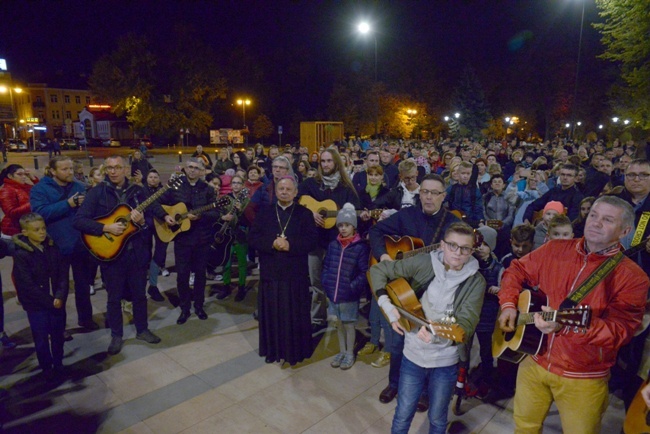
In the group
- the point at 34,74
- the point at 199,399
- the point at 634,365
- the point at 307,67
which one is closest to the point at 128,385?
the point at 199,399

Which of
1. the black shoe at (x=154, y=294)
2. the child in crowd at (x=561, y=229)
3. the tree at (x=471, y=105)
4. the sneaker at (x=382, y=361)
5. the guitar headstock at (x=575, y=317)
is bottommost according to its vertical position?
the sneaker at (x=382, y=361)

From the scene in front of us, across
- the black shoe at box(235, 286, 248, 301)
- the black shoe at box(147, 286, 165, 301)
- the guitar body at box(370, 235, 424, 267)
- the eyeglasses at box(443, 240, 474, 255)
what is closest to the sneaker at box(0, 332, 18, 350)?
the black shoe at box(147, 286, 165, 301)

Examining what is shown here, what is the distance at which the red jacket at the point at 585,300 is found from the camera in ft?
8.24

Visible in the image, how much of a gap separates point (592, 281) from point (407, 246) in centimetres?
168

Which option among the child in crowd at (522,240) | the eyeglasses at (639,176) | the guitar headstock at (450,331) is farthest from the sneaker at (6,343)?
the eyeglasses at (639,176)

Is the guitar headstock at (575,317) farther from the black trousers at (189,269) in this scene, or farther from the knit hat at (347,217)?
the black trousers at (189,269)

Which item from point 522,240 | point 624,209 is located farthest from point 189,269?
point 624,209

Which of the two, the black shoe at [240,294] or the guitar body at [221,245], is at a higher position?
the guitar body at [221,245]

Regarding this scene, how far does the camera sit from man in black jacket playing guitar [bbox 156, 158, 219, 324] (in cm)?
586

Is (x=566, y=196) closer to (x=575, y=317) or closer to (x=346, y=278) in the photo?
(x=346, y=278)

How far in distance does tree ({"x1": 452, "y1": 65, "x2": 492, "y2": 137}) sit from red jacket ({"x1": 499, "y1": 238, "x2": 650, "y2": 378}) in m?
52.0

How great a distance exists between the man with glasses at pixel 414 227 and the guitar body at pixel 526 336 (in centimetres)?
113

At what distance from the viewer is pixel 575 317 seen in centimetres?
251

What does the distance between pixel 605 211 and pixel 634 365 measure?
2.06 m
